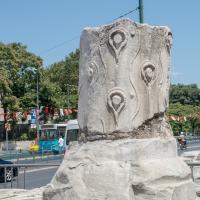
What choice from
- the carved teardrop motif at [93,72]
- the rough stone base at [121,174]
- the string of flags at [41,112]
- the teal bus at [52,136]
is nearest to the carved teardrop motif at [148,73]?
the carved teardrop motif at [93,72]

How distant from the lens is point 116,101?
7.05 m

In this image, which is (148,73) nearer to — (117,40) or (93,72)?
(117,40)

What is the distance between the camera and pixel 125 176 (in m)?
6.58

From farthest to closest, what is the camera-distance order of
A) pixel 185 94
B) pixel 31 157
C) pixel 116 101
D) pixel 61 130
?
pixel 185 94 → pixel 61 130 → pixel 31 157 → pixel 116 101

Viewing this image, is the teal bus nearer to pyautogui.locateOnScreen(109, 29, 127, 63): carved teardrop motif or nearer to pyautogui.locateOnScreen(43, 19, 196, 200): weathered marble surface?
pyautogui.locateOnScreen(43, 19, 196, 200): weathered marble surface

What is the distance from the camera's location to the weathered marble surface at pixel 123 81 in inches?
279

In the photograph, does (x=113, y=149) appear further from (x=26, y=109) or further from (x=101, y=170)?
(x=26, y=109)

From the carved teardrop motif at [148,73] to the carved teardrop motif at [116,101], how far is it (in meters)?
0.35

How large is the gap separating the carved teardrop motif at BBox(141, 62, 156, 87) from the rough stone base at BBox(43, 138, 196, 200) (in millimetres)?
738

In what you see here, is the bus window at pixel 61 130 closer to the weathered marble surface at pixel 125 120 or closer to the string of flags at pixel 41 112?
the string of flags at pixel 41 112

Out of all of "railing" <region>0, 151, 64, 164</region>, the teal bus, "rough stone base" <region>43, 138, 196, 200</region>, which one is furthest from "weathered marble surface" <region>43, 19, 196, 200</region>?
the teal bus

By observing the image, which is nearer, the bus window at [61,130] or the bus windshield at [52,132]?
the bus window at [61,130]

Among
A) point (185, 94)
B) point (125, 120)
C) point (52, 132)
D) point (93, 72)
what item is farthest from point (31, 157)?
point (185, 94)

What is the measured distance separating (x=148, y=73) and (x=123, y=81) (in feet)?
1.11
